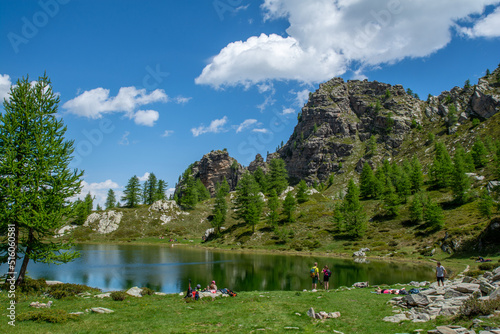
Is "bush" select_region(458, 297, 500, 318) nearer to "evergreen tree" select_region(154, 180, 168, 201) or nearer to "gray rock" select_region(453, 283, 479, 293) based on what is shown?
"gray rock" select_region(453, 283, 479, 293)

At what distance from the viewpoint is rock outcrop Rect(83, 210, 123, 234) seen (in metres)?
116

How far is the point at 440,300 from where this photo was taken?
55.5 feet

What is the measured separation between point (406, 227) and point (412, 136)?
456ft

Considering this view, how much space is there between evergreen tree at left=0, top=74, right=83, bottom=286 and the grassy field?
386 cm

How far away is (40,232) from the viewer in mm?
22531

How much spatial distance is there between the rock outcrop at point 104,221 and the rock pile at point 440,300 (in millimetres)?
119578

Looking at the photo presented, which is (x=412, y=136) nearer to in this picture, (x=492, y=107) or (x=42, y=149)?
(x=492, y=107)

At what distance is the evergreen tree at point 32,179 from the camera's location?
2127cm

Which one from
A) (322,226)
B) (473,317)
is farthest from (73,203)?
(322,226)

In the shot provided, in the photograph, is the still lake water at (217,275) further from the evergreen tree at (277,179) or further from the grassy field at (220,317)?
the evergreen tree at (277,179)

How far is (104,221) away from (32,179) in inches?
4291

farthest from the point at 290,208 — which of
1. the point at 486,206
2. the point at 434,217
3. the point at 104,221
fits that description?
the point at 104,221

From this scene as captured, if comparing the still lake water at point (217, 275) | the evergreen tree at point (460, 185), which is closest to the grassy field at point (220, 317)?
the still lake water at point (217, 275)

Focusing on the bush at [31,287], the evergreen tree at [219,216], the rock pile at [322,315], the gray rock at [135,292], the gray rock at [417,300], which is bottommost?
the gray rock at [135,292]
